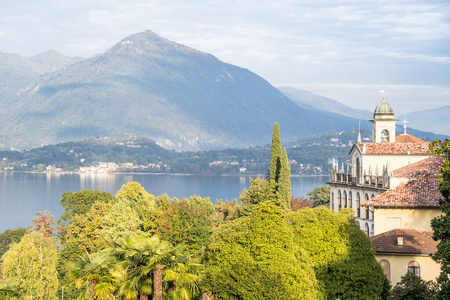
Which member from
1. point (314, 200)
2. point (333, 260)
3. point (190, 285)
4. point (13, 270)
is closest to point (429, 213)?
point (333, 260)

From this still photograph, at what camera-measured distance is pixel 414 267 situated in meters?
35.1

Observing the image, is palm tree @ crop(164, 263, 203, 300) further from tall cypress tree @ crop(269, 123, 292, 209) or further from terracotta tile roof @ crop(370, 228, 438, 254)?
tall cypress tree @ crop(269, 123, 292, 209)

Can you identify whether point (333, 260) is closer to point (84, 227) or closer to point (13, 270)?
point (13, 270)

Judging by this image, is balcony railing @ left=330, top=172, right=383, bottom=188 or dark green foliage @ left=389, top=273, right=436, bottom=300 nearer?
dark green foliage @ left=389, top=273, right=436, bottom=300

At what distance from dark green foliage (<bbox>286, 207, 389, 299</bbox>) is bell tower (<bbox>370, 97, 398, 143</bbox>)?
114 ft

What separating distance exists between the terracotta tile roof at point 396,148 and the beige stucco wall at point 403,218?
14.1m

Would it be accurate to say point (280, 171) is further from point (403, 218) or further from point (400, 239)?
point (400, 239)

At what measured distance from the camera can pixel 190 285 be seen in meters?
26.0

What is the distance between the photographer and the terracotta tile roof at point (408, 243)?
116 feet

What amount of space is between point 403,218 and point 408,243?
5887 millimetres

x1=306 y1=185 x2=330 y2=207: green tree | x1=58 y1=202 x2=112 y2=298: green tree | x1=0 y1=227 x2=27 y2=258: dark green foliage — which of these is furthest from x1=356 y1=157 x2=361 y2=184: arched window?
x1=306 y1=185 x2=330 y2=207: green tree

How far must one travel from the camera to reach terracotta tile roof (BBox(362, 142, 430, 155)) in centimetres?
5503

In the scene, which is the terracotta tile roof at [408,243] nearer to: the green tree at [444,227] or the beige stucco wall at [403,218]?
the beige stucco wall at [403,218]

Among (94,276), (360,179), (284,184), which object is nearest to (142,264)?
(94,276)
